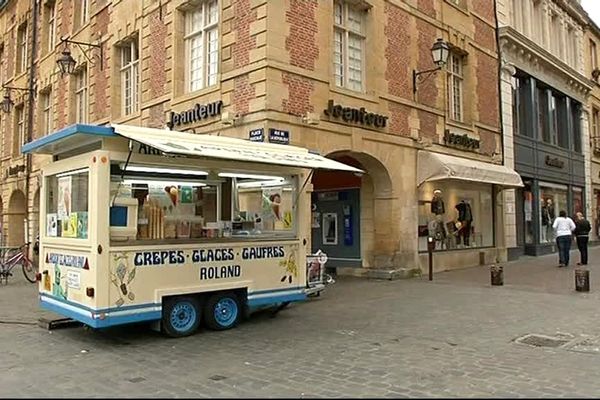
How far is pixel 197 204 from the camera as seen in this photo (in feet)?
26.0

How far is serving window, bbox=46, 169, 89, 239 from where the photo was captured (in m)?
7.18

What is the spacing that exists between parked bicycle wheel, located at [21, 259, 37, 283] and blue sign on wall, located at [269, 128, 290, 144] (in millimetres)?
8090

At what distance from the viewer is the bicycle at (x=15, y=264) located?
47.3ft

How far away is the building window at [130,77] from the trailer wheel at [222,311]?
375 inches

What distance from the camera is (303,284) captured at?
351 inches

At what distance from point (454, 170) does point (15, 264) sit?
1183 cm

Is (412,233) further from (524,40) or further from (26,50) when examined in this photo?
(26,50)

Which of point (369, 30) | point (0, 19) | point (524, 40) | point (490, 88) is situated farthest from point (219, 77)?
point (0, 19)

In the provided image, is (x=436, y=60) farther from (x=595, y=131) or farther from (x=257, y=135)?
(x=595, y=131)

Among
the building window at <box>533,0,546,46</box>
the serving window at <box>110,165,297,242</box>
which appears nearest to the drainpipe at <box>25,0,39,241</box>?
the serving window at <box>110,165,297,242</box>

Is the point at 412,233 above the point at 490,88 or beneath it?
beneath

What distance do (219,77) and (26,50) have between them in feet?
54.0

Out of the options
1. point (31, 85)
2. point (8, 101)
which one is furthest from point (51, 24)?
point (8, 101)

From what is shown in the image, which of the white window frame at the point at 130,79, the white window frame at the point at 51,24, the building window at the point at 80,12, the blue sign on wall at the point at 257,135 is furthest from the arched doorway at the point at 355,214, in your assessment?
the white window frame at the point at 51,24
